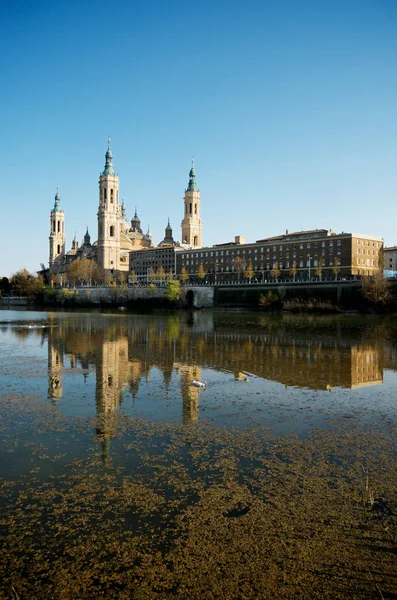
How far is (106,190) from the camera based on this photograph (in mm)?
169875

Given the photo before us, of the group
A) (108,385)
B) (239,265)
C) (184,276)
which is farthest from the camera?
(184,276)

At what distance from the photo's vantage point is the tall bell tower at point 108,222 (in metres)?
168

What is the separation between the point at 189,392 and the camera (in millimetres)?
16391

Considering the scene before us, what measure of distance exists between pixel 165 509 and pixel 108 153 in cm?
18072

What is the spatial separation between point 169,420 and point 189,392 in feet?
11.5

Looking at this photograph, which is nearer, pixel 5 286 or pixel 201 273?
pixel 201 273

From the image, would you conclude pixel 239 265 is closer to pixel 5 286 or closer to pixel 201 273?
pixel 201 273

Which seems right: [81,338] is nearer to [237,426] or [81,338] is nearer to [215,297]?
[237,426]

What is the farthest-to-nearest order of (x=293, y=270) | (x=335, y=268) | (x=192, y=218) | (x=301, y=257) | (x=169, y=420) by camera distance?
(x=192, y=218) < (x=301, y=257) < (x=293, y=270) < (x=335, y=268) < (x=169, y=420)

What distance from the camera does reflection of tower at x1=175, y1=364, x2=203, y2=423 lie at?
1355 centimetres

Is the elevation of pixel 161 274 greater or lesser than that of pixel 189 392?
greater

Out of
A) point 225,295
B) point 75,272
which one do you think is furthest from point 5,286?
point 225,295

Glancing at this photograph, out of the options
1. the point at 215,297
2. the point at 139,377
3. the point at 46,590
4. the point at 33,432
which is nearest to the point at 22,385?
the point at 139,377

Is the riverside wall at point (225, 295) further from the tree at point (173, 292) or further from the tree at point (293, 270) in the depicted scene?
the tree at point (293, 270)
